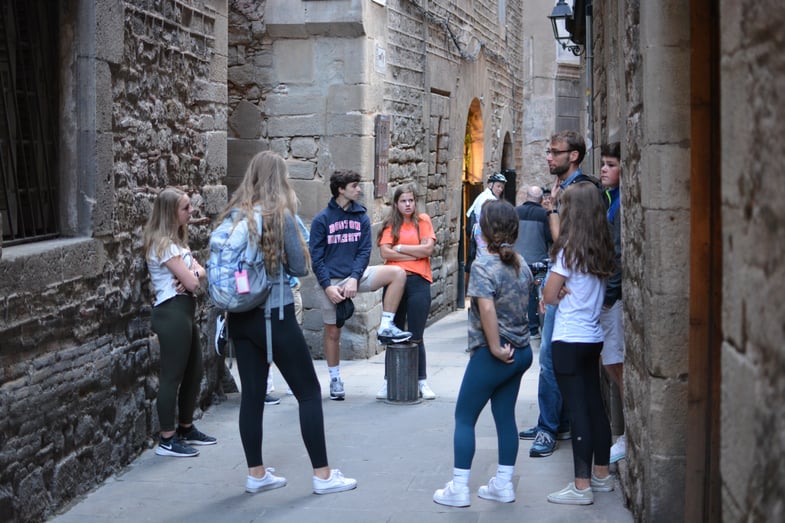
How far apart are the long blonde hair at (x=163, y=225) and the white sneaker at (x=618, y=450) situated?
259cm

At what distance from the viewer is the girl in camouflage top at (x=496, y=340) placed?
15.4 feet

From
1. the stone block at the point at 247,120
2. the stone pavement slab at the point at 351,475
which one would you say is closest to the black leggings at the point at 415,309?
the stone pavement slab at the point at 351,475

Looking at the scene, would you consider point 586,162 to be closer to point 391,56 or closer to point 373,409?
point 391,56

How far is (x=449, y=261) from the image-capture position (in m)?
14.2

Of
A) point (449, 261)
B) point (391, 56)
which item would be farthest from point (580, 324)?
point (449, 261)

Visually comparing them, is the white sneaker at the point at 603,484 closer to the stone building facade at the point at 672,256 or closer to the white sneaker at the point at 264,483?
the stone building facade at the point at 672,256

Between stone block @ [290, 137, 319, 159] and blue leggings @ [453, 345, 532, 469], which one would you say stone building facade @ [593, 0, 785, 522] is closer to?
blue leggings @ [453, 345, 532, 469]

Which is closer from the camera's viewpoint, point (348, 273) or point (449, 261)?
point (348, 273)

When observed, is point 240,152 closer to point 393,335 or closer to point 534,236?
point 393,335

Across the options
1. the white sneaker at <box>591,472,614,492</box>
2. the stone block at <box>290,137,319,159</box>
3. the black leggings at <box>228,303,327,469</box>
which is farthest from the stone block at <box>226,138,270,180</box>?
the white sneaker at <box>591,472,614,492</box>

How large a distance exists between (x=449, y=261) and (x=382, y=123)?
4.36m

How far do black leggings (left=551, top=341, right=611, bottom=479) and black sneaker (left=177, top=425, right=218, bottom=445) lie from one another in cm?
235

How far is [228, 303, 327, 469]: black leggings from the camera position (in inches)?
197

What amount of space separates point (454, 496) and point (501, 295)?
0.98 metres
